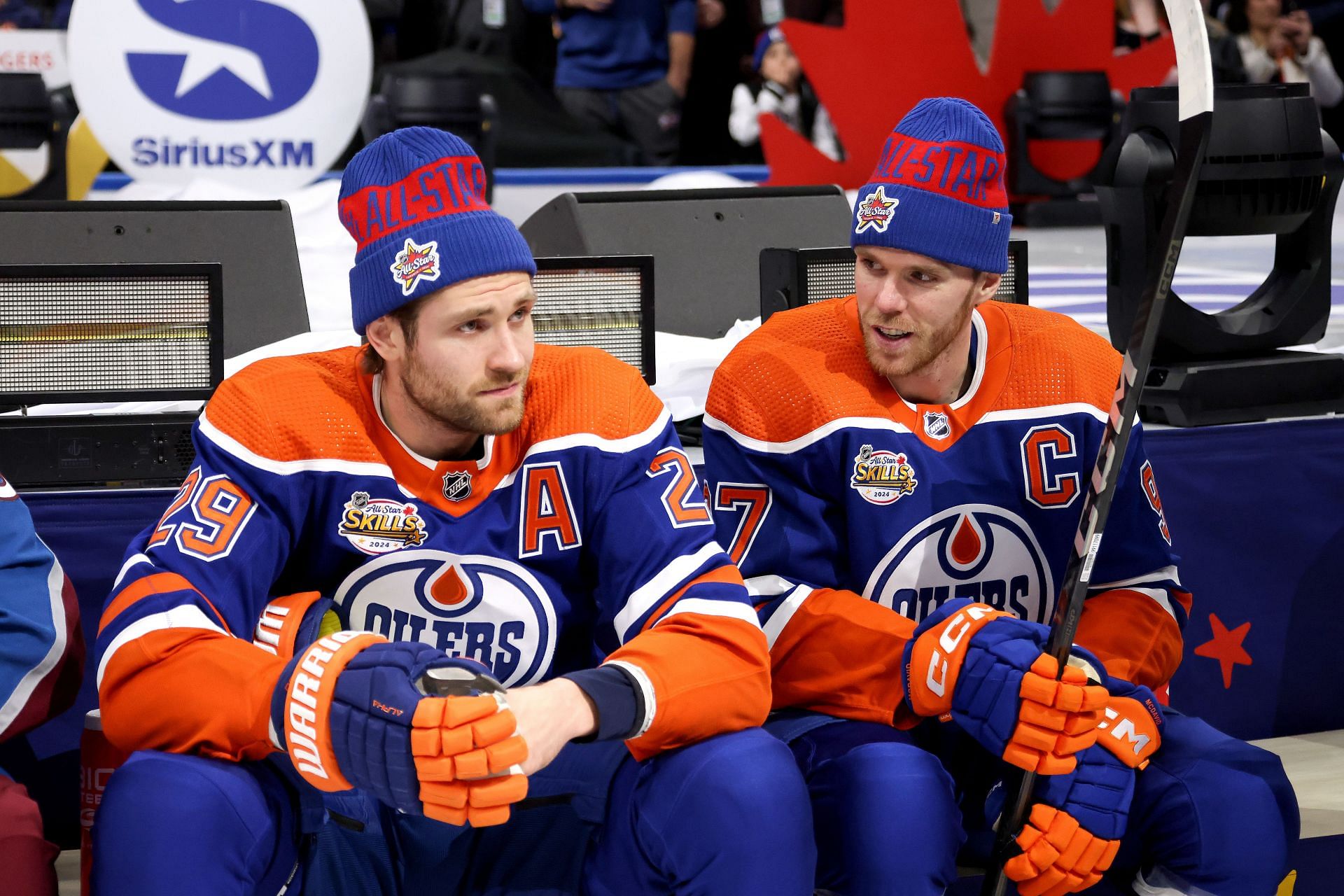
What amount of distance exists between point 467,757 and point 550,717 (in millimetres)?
114

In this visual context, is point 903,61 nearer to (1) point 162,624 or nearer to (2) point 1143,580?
(2) point 1143,580

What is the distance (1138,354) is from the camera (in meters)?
1.68

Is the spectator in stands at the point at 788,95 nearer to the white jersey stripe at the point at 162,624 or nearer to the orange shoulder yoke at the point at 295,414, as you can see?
the orange shoulder yoke at the point at 295,414

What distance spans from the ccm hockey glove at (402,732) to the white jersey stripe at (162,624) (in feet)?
0.44

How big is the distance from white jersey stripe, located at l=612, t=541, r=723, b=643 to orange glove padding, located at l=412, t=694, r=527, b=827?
283 mm

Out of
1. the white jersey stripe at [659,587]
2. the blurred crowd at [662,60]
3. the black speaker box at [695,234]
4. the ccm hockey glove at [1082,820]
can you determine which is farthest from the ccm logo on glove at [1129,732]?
the blurred crowd at [662,60]

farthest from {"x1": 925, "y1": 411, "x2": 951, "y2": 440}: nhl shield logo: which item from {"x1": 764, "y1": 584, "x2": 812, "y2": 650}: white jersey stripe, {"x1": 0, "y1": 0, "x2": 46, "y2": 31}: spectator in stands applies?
{"x1": 0, "y1": 0, "x2": 46, "y2": 31}: spectator in stands

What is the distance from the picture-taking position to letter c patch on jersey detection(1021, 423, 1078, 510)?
6.66ft

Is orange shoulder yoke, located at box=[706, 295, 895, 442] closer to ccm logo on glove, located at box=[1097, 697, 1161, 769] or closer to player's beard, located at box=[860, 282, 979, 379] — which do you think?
player's beard, located at box=[860, 282, 979, 379]

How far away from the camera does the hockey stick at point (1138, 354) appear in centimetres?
158

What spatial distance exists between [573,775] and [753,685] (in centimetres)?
24

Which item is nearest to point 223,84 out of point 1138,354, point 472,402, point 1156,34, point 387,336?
point 387,336

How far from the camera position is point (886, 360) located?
1.99m

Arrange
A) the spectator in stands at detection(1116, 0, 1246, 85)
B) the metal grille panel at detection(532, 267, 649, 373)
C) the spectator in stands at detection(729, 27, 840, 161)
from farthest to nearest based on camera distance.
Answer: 1. the spectator in stands at detection(1116, 0, 1246, 85)
2. the spectator in stands at detection(729, 27, 840, 161)
3. the metal grille panel at detection(532, 267, 649, 373)
